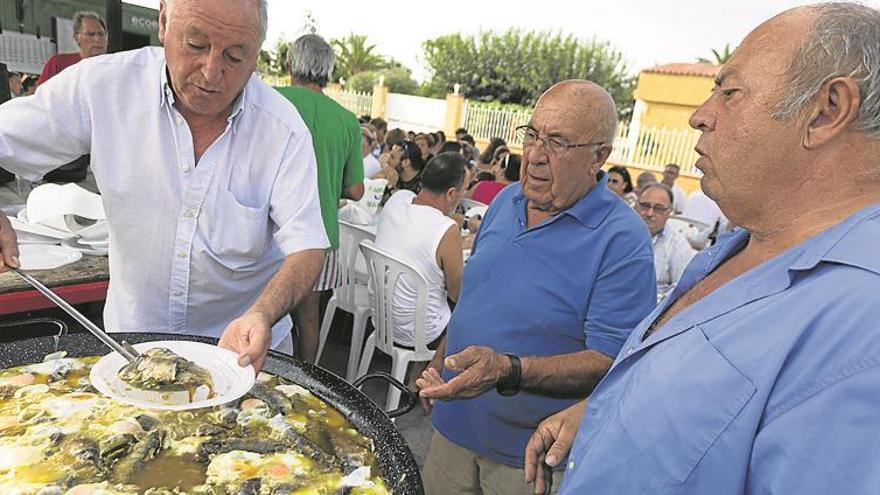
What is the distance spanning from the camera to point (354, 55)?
124 ft

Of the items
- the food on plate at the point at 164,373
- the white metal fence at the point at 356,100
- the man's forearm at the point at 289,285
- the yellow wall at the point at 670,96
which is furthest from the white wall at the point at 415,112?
the food on plate at the point at 164,373

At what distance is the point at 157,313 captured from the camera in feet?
6.52

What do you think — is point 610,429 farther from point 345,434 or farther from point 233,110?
point 233,110

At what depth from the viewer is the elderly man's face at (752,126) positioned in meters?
0.99

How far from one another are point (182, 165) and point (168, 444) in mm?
881

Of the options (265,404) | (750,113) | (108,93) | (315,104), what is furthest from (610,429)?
(315,104)

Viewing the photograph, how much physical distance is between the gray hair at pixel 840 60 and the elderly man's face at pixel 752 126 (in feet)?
0.06

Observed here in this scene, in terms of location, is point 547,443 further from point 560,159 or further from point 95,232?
point 95,232

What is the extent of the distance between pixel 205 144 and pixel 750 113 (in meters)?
1.63

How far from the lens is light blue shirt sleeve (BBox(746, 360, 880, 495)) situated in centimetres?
76

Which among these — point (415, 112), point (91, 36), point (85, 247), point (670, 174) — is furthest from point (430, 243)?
point (415, 112)

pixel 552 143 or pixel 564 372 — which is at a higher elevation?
pixel 552 143

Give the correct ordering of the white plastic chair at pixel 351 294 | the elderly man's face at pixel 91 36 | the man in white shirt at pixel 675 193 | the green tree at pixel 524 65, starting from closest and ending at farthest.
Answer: the white plastic chair at pixel 351 294 → the elderly man's face at pixel 91 36 → the man in white shirt at pixel 675 193 → the green tree at pixel 524 65

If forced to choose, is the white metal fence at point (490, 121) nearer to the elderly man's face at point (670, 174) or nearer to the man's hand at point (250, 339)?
the elderly man's face at point (670, 174)
